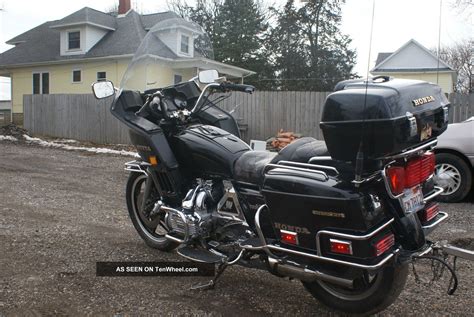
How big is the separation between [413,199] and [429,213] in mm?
371

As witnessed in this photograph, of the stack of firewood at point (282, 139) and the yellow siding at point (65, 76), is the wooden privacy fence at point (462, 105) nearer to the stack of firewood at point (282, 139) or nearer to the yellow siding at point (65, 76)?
the stack of firewood at point (282, 139)

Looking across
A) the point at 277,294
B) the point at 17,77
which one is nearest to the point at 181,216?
the point at 277,294

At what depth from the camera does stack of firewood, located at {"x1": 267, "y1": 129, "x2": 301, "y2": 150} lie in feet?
45.5

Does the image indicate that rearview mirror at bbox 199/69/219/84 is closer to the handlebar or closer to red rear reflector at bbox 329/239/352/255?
the handlebar

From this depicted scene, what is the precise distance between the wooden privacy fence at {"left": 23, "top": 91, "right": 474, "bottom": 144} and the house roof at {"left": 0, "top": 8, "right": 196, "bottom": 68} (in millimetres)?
6411

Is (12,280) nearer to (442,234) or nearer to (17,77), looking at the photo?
(442,234)

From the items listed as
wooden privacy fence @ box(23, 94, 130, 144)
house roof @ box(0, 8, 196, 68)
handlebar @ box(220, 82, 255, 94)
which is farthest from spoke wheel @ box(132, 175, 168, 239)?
house roof @ box(0, 8, 196, 68)

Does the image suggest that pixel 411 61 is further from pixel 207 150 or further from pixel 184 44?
pixel 184 44

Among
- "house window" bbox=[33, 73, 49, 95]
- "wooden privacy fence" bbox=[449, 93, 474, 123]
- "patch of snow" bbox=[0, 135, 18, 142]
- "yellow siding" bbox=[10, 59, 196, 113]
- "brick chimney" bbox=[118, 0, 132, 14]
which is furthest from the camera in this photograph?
"brick chimney" bbox=[118, 0, 132, 14]

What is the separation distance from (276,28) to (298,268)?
29.8 meters

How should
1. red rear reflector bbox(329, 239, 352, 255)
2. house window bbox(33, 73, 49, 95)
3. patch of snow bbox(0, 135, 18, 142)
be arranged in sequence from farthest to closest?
1. house window bbox(33, 73, 49, 95)
2. patch of snow bbox(0, 135, 18, 142)
3. red rear reflector bbox(329, 239, 352, 255)

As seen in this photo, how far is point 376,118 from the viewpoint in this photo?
9.22 feet

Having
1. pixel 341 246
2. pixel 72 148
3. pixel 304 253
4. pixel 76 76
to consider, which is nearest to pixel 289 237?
pixel 304 253

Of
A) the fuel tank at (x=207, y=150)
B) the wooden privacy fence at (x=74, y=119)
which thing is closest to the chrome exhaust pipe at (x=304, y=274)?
the fuel tank at (x=207, y=150)
